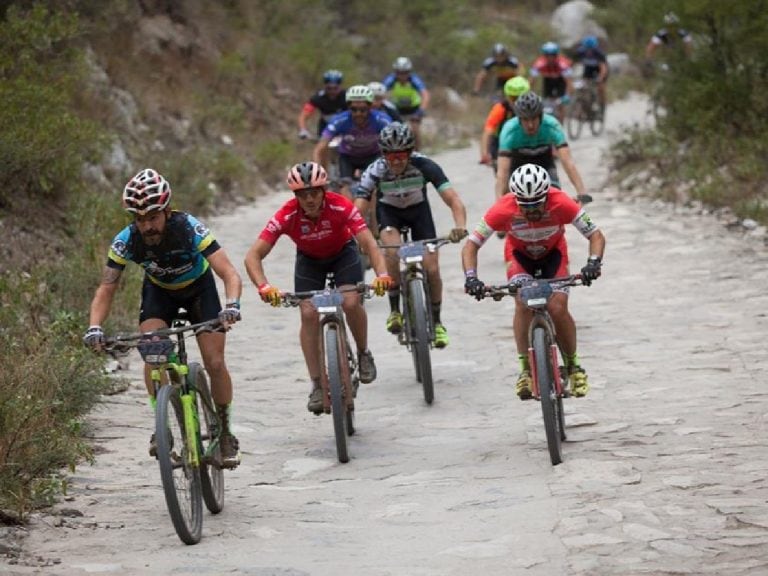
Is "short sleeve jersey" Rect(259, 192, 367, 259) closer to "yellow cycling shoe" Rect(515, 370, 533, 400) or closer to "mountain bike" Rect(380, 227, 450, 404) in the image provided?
"mountain bike" Rect(380, 227, 450, 404)

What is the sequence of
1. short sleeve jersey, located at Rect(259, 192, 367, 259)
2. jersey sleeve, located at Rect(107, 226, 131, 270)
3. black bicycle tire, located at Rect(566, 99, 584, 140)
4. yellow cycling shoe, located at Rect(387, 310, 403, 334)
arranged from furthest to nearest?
black bicycle tire, located at Rect(566, 99, 584, 140) < yellow cycling shoe, located at Rect(387, 310, 403, 334) < short sleeve jersey, located at Rect(259, 192, 367, 259) < jersey sleeve, located at Rect(107, 226, 131, 270)

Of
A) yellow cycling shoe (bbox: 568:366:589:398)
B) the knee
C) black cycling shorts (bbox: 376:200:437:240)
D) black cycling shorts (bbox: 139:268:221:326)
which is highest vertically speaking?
black cycling shorts (bbox: 376:200:437:240)

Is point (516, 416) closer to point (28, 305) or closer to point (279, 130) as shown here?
point (28, 305)

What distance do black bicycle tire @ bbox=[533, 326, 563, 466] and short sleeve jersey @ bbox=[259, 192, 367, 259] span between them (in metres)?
1.70

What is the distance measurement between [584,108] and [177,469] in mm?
23199

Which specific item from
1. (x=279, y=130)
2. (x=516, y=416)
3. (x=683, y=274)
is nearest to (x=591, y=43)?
(x=279, y=130)

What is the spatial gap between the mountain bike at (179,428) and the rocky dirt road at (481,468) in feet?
0.65

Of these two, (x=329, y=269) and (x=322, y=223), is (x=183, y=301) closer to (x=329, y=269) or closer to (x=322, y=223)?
(x=322, y=223)

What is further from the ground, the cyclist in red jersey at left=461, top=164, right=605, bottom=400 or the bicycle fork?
the cyclist in red jersey at left=461, top=164, right=605, bottom=400

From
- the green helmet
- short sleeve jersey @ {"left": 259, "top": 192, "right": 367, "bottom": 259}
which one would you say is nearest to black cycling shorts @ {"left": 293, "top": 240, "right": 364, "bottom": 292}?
short sleeve jersey @ {"left": 259, "top": 192, "right": 367, "bottom": 259}

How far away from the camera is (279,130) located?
28.3 meters

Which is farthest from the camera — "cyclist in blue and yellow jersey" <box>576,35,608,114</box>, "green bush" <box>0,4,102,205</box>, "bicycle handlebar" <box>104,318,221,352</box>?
"cyclist in blue and yellow jersey" <box>576,35,608,114</box>

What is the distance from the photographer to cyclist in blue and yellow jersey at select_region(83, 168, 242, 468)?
303 inches

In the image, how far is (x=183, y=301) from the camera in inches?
327
